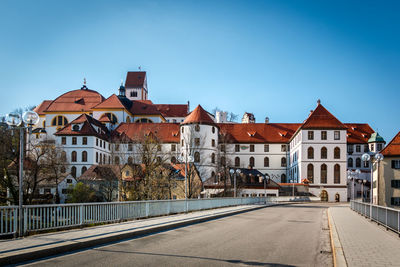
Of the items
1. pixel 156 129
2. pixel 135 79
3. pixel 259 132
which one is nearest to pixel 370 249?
pixel 156 129

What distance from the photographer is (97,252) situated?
9.79 metres

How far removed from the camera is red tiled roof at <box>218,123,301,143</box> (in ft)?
302

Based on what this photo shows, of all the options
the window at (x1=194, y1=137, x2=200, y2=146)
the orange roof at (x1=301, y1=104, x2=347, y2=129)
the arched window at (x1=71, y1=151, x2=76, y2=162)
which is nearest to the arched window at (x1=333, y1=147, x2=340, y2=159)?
the orange roof at (x1=301, y1=104, x2=347, y2=129)

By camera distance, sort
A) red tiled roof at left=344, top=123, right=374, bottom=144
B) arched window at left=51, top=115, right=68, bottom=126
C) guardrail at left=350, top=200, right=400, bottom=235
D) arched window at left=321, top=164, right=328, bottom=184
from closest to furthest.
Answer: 1. guardrail at left=350, top=200, right=400, bottom=235
2. arched window at left=321, top=164, right=328, bottom=184
3. red tiled roof at left=344, top=123, right=374, bottom=144
4. arched window at left=51, top=115, right=68, bottom=126

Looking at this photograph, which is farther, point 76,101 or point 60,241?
point 76,101

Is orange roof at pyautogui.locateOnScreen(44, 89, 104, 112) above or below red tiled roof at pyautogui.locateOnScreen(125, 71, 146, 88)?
below

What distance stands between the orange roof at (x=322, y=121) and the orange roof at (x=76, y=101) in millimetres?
52586

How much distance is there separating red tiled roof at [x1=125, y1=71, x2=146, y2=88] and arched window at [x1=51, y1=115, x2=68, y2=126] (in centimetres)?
3962

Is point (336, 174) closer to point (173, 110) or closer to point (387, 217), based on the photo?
point (173, 110)

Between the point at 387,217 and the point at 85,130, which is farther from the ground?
the point at 85,130

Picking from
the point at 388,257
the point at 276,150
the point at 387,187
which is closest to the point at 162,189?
the point at 388,257

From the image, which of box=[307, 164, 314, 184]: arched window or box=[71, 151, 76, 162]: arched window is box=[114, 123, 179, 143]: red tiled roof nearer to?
box=[71, 151, 76, 162]: arched window

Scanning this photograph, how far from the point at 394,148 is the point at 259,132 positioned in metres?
35.4

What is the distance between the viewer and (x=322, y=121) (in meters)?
78.0
